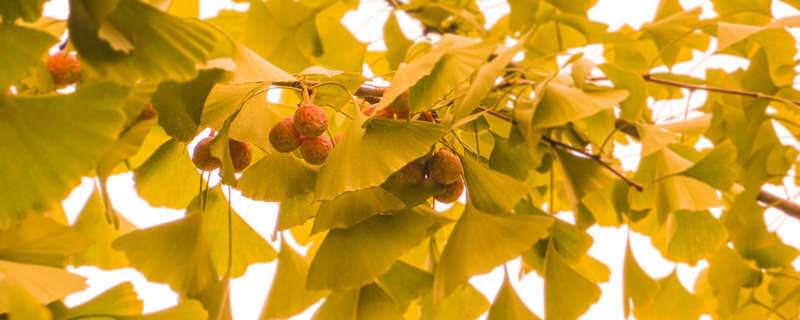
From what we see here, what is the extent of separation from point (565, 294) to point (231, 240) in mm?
303

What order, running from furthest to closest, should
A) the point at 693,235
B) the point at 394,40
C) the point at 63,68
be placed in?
the point at 394,40 < the point at 693,235 < the point at 63,68

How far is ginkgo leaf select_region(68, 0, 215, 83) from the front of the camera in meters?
0.25

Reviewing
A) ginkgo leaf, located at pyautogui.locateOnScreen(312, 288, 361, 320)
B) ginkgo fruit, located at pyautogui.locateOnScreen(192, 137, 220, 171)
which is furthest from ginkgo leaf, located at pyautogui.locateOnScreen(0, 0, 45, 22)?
ginkgo leaf, located at pyautogui.locateOnScreen(312, 288, 361, 320)

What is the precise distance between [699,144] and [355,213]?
1.01m

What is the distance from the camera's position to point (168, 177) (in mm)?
563

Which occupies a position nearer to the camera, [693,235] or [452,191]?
[452,191]

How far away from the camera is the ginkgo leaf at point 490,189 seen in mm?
457

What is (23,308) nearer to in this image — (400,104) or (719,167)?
(400,104)

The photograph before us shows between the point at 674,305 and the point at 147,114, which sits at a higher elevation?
the point at 147,114

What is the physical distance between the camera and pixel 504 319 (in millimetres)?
543

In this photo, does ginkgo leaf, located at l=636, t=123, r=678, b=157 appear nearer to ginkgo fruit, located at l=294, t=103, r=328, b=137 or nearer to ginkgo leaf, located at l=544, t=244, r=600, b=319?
ginkgo leaf, located at l=544, t=244, r=600, b=319

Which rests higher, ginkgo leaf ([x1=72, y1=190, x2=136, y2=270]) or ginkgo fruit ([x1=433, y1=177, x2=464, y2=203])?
ginkgo fruit ([x1=433, y1=177, x2=464, y2=203])

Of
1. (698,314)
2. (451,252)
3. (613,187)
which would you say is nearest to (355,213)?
(451,252)

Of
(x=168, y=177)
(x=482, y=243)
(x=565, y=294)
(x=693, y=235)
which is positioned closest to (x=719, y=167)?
(x=693, y=235)
